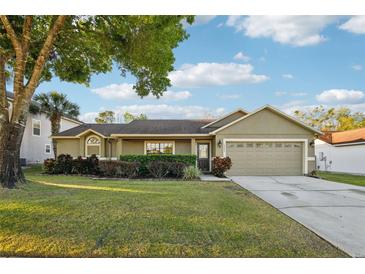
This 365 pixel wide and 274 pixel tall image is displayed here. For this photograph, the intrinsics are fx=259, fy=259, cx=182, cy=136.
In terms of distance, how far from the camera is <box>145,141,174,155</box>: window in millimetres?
18859

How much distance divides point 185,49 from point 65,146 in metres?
13.3

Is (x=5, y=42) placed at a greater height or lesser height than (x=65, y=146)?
greater

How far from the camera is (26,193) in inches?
296

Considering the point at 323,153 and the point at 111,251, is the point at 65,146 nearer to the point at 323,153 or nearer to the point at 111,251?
the point at 111,251

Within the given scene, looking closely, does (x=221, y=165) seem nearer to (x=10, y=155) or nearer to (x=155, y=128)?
(x=155, y=128)

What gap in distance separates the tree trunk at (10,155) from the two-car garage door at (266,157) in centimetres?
1141

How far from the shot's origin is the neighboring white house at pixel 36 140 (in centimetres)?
2338

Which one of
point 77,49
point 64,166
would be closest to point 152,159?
point 64,166

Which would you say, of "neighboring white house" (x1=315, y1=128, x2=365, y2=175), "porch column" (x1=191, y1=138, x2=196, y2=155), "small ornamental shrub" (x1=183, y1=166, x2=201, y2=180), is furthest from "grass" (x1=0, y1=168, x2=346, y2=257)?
"neighboring white house" (x1=315, y1=128, x2=365, y2=175)

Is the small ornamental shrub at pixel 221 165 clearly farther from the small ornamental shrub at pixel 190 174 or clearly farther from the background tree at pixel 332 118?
the background tree at pixel 332 118

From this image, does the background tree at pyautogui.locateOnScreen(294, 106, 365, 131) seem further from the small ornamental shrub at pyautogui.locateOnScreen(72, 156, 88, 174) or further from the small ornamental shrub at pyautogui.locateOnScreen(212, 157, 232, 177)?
the small ornamental shrub at pyautogui.locateOnScreen(72, 156, 88, 174)

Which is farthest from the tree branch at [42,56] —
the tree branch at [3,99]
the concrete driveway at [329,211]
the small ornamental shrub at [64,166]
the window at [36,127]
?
the window at [36,127]

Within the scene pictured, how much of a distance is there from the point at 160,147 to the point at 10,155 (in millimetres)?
11138

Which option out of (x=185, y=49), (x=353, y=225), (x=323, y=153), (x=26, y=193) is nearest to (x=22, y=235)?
(x=26, y=193)
